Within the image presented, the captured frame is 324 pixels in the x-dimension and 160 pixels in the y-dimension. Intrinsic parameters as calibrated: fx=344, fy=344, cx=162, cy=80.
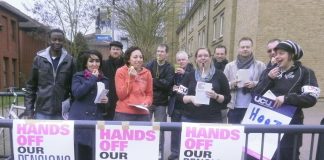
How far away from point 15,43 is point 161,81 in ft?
89.6

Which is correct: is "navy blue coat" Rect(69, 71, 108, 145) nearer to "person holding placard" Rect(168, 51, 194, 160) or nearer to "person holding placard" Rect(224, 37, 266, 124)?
"person holding placard" Rect(168, 51, 194, 160)

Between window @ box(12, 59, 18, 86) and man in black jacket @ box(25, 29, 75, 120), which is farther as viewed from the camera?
window @ box(12, 59, 18, 86)

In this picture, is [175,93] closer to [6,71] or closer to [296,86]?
[296,86]

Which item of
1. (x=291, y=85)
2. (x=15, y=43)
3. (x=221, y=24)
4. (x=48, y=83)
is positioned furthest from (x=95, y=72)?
(x=15, y=43)

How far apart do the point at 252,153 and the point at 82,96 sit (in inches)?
77.2

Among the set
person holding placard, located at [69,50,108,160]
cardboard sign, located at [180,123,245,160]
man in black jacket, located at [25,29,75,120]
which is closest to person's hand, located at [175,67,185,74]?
person holding placard, located at [69,50,108,160]

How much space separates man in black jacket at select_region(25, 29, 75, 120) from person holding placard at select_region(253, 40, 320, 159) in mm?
2397

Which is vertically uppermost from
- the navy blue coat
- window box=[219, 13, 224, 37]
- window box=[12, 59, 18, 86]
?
window box=[219, 13, 224, 37]

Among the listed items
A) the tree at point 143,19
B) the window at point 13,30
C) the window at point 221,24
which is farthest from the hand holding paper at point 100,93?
the window at point 13,30

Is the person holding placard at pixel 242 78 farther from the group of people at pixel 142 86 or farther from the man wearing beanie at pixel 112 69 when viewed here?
the man wearing beanie at pixel 112 69

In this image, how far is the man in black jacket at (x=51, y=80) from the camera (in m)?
4.12

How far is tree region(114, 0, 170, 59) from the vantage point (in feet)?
61.6

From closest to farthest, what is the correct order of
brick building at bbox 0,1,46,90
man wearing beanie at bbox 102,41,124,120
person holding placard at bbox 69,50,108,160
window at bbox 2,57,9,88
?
person holding placard at bbox 69,50,108,160 < man wearing beanie at bbox 102,41,124,120 < brick building at bbox 0,1,46,90 < window at bbox 2,57,9,88

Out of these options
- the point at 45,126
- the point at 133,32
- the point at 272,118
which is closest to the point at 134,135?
the point at 45,126
